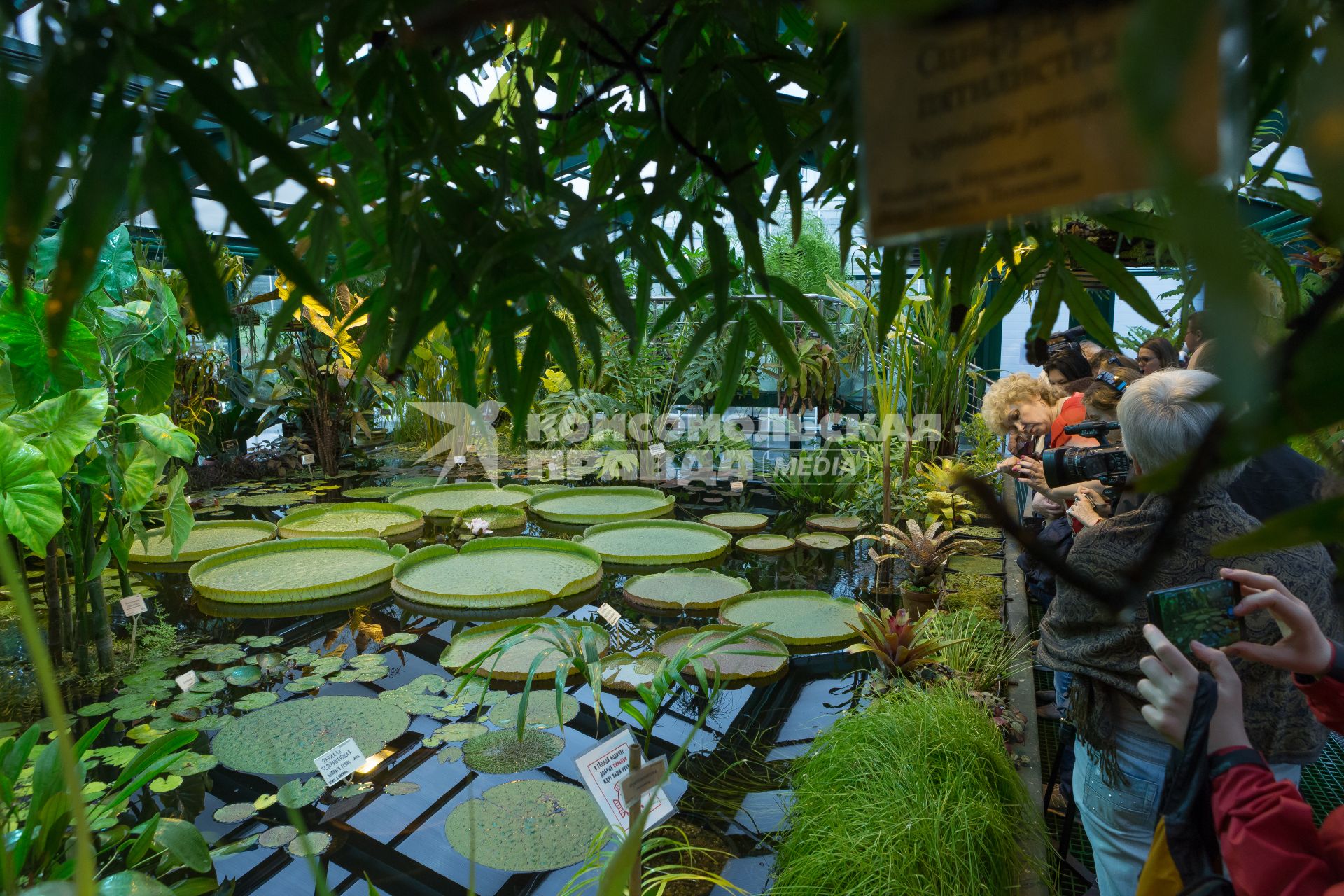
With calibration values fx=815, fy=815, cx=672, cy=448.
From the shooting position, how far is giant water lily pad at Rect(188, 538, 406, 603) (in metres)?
3.19

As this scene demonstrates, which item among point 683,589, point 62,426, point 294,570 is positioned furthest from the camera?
point 294,570

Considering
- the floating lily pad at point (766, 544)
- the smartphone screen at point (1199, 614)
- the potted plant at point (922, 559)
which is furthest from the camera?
the floating lily pad at point (766, 544)

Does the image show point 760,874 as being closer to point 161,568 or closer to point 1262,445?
point 1262,445

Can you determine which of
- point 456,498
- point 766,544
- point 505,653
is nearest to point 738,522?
point 766,544

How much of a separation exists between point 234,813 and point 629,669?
1127 millimetres

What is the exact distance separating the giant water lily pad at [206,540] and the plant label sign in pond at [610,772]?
2803 millimetres

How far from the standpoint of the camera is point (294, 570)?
3.48 m

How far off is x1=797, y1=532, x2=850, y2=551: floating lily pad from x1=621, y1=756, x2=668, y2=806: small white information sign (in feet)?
9.62

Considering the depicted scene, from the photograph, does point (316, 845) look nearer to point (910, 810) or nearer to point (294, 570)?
point (910, 810)

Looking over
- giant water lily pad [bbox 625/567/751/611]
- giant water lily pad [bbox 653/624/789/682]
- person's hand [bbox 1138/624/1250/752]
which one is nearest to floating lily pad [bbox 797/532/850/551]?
giant water lily pad [bbox 625/567/751/611]

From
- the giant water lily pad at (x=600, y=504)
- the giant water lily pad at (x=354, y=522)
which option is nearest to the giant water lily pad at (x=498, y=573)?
the giant water lily pad at (x=354, y=522)

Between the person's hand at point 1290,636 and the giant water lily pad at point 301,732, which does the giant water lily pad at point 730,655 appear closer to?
the giant water lily pad at point 301,732

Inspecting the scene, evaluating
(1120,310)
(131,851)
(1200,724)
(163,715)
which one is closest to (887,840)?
(1200,724)

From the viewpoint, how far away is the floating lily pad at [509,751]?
2.13 metres
